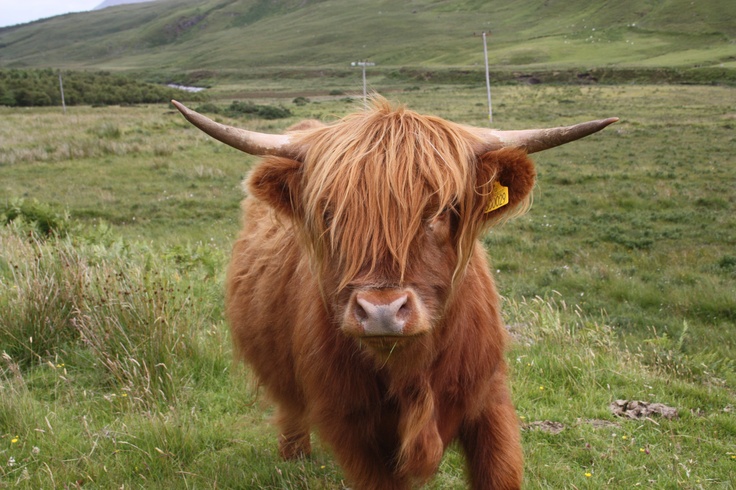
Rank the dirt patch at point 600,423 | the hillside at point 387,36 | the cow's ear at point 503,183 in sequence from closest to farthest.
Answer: the cow's ear at point 503,183 → the dirt patch at point 600,423 → the hillside at point 387,36

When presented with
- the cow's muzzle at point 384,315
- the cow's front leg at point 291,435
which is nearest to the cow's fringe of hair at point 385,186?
the cow's muzzle at point 384,315

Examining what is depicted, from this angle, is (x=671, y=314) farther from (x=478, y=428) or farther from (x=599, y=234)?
(x=478, y=428)

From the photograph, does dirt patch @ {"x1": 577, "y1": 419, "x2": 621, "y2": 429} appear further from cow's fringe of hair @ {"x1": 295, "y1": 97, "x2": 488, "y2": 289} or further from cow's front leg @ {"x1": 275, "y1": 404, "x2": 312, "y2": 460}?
cow's fringe of hair @ {"x1": 295, "y1": 97, "x2": 488, "y2": 289}

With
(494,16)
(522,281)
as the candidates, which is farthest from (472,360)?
(494,16)

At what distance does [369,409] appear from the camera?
2.65 metres

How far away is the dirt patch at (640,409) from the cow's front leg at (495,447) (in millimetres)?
1458

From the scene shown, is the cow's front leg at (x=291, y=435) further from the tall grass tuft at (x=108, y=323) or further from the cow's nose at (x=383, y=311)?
the cow's nose at (x=383, y=311)

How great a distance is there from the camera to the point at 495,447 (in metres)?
2.78

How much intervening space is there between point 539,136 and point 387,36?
126 metres

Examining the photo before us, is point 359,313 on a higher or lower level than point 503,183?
lower

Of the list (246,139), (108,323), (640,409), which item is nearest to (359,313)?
(246,139)

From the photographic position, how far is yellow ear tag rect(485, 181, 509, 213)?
255 centimetres

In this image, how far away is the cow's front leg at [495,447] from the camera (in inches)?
109

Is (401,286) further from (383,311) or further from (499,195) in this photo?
(499,195)
